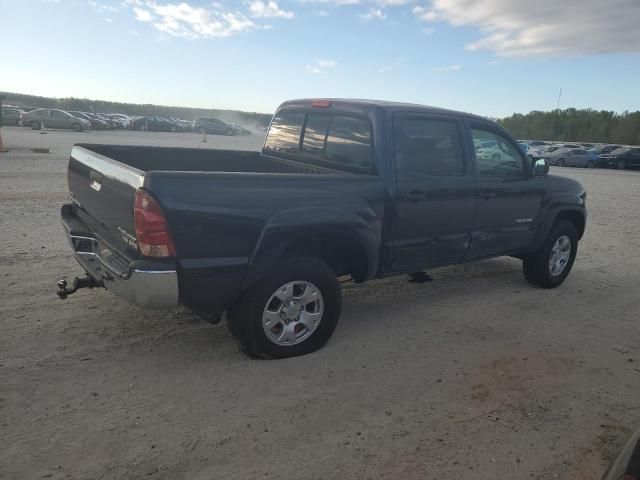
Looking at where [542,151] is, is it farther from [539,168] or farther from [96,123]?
[539,168]

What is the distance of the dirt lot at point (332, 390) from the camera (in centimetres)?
279

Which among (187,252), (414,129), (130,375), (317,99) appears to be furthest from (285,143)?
(130,375)

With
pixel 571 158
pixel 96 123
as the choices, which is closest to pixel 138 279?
pixel 571 158

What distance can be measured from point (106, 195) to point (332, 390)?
207 centimetres

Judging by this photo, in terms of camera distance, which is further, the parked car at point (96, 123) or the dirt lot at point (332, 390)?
the parked car at point (96, 123)

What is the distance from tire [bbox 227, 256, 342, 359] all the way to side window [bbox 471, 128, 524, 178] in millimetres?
2082

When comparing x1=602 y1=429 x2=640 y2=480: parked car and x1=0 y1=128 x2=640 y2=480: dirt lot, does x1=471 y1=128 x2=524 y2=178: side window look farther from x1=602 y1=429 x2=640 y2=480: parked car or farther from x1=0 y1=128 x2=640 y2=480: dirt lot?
x1=602 y1=429 x2=640 y2=480: parked car

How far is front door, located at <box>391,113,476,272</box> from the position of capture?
4.33m

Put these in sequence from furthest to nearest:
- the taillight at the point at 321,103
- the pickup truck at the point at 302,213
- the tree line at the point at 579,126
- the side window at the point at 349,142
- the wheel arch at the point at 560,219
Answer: the tree line at the point at 579,126, the wheel arch at the point at 560,219, the taillight at the point at 321,103, the side window at the point at 349,142, the pickup truck at the point at 302,213

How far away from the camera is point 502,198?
520 centimetres

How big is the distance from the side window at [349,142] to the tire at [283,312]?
1.02 m

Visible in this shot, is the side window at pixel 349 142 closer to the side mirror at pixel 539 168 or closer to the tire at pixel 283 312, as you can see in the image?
the tire at pixel 283 312

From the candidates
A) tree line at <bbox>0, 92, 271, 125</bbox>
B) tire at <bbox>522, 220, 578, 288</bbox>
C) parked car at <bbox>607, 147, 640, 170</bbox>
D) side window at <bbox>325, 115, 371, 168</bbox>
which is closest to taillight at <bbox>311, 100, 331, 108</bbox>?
side window at <bbox>325, 115, 371, 168</bbox>

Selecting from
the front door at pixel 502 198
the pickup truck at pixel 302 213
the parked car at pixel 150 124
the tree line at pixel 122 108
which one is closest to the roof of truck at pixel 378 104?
the pickup truck at pixel 302 213
